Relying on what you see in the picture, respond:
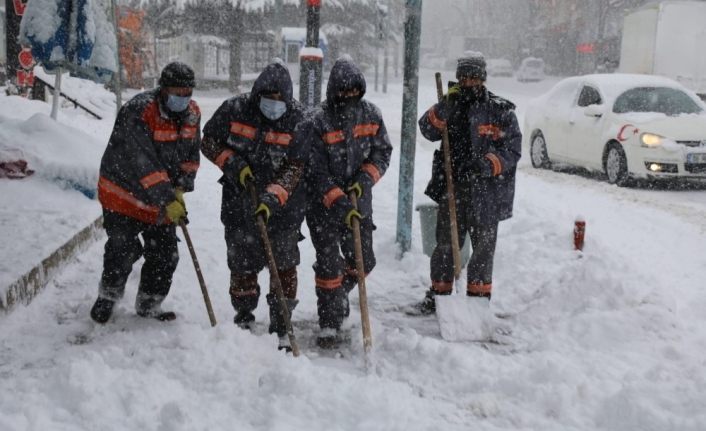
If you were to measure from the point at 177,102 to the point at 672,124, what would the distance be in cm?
809

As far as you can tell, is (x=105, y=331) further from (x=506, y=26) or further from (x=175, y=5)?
(x=506, y=26)

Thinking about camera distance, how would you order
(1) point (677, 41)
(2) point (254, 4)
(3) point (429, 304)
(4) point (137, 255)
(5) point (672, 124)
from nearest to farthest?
(4) point (137, 255) → (3) point (429, 304) → (5) point (672, 124) → (1) point (677, 41) → (2) point (254, 4)

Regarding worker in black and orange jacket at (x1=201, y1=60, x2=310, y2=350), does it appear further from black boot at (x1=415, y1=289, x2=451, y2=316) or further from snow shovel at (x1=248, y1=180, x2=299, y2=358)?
black boot at (x1=415, y1=289, x2=451, y2=316)

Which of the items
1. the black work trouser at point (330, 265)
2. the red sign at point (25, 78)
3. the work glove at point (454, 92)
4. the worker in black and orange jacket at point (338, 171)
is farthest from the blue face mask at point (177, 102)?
the red sign at point (25, 78)

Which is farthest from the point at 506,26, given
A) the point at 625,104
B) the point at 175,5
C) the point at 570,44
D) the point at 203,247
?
the point at 203,247

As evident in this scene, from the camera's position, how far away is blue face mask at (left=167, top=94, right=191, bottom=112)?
4508 mm

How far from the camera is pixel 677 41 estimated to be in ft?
77.8

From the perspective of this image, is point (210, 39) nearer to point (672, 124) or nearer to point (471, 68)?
point (672, 124)

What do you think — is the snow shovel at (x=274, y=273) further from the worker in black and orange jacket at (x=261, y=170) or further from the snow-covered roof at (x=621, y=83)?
the snow-covered roof at (x=621, y=83)

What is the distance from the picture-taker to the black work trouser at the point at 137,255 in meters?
4.74

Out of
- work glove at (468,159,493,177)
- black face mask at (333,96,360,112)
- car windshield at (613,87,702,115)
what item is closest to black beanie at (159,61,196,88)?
black face mask at (333,96,360,112)

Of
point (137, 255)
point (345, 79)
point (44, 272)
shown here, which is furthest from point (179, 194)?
point (44, 272)

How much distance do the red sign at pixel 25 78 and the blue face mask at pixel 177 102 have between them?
39.9 ft

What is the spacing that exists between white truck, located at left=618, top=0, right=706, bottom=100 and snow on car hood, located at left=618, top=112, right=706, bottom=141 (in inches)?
555
